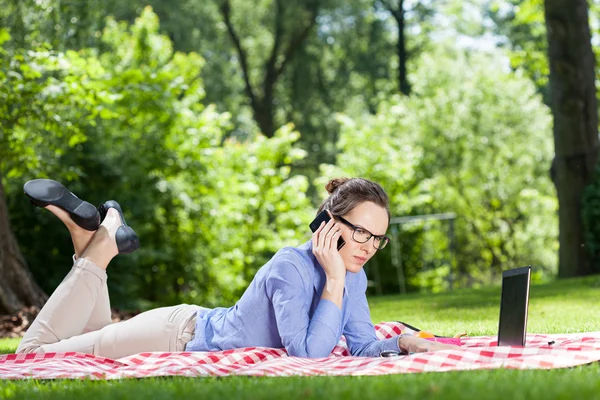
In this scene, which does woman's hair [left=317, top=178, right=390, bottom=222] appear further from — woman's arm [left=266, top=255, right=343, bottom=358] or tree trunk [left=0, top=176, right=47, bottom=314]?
tree trunk [left=0, top=176, right=47, bottom=314]

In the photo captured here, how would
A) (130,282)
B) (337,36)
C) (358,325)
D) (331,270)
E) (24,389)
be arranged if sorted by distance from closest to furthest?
(24,389) → (331,270) → (358,325) → (130,282) → (337,36)

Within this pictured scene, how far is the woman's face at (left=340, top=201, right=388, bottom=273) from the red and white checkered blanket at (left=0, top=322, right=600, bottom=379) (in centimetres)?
51

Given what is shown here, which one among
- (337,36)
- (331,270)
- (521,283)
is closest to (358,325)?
(331,270)

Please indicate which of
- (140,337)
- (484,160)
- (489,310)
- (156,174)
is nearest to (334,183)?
(140,337)

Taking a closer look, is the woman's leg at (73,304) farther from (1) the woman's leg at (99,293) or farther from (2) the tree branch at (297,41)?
(2) the tree branch at (297,41)

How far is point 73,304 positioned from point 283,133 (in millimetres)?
15496

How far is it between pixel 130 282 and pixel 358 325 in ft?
29.7

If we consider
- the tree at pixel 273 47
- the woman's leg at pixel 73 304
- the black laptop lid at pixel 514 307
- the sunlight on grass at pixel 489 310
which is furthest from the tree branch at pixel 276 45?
the black laptop lid at pixel 514 307

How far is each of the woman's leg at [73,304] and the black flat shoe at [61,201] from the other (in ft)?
0.54

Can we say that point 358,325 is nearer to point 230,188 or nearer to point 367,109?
point 230,188

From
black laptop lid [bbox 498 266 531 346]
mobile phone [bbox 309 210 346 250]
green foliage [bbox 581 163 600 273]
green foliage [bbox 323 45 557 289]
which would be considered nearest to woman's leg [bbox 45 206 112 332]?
mobile phone [bbox 309 210 346 250]

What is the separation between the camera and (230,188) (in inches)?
738

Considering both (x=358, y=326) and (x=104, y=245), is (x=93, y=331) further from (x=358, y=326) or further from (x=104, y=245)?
(x=358, y=326)

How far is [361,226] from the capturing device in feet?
15.1
